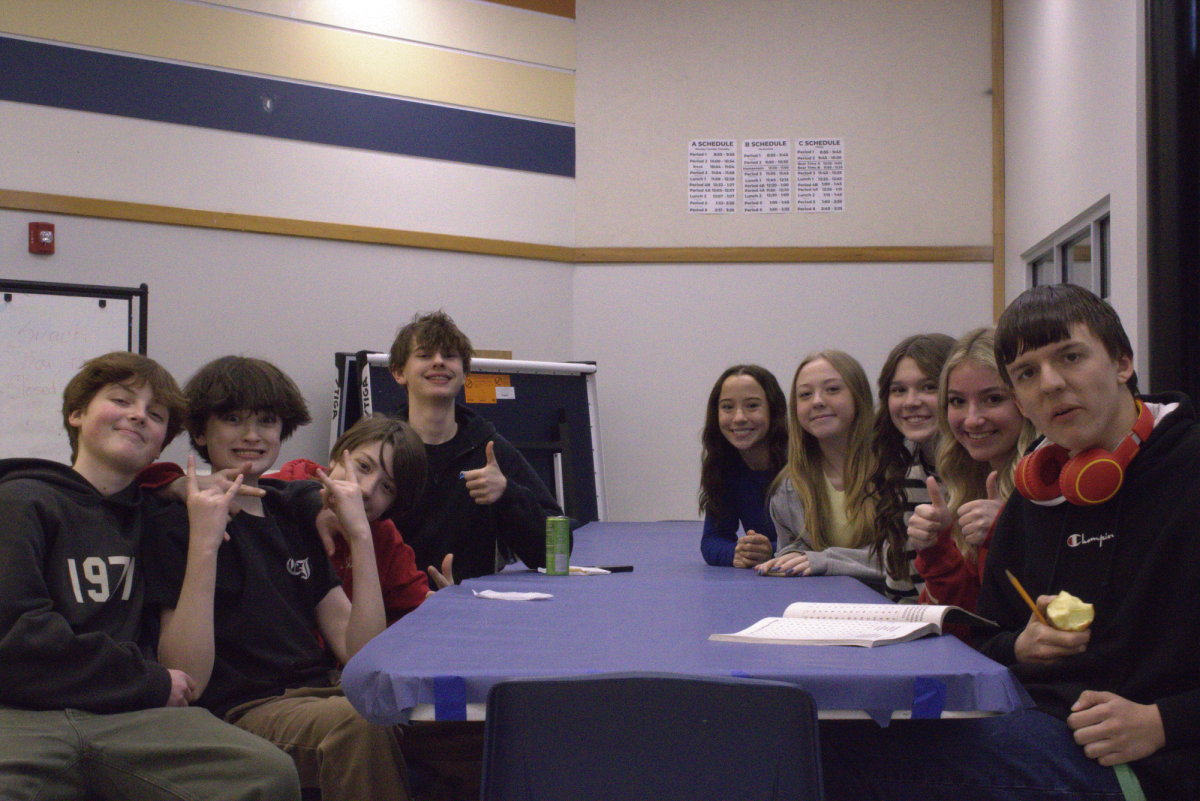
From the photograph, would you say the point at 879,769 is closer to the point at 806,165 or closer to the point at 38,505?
the point at 38,505

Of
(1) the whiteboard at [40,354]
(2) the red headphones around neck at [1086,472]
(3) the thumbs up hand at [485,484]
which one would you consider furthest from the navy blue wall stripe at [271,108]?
(2) the red headphones around neck at [1086,472]

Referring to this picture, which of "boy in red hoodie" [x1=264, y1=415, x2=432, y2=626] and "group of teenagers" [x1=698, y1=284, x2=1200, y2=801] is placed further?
"boy in red hoodie" [x1=264, y1=415, x2=432, y2=626]

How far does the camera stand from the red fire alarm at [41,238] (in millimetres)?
4016

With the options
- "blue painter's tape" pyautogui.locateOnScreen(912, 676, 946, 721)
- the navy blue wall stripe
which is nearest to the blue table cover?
"blue painter's tape" pyautogui.locateOnScreen(912, 676, 946, 721)

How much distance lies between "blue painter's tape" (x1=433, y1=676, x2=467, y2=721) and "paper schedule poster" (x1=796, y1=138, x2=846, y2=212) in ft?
14.6

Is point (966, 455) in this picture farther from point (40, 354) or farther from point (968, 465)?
point (40, 354)

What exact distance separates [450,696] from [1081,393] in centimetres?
107

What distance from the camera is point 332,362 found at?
466 cm

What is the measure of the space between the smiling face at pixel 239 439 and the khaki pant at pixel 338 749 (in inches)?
22.1

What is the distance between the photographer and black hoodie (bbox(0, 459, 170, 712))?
150cm

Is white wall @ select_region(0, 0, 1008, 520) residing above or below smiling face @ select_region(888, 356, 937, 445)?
above

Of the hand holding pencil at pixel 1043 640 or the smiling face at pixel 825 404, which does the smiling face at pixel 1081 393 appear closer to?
the hand holding pencil at pixel 1043 640

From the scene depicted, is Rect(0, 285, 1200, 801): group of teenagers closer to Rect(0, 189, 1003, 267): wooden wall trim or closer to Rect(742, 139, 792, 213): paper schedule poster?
Rect(0, 189, 1003, 267): wooden wall trim

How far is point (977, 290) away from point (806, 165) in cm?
115
